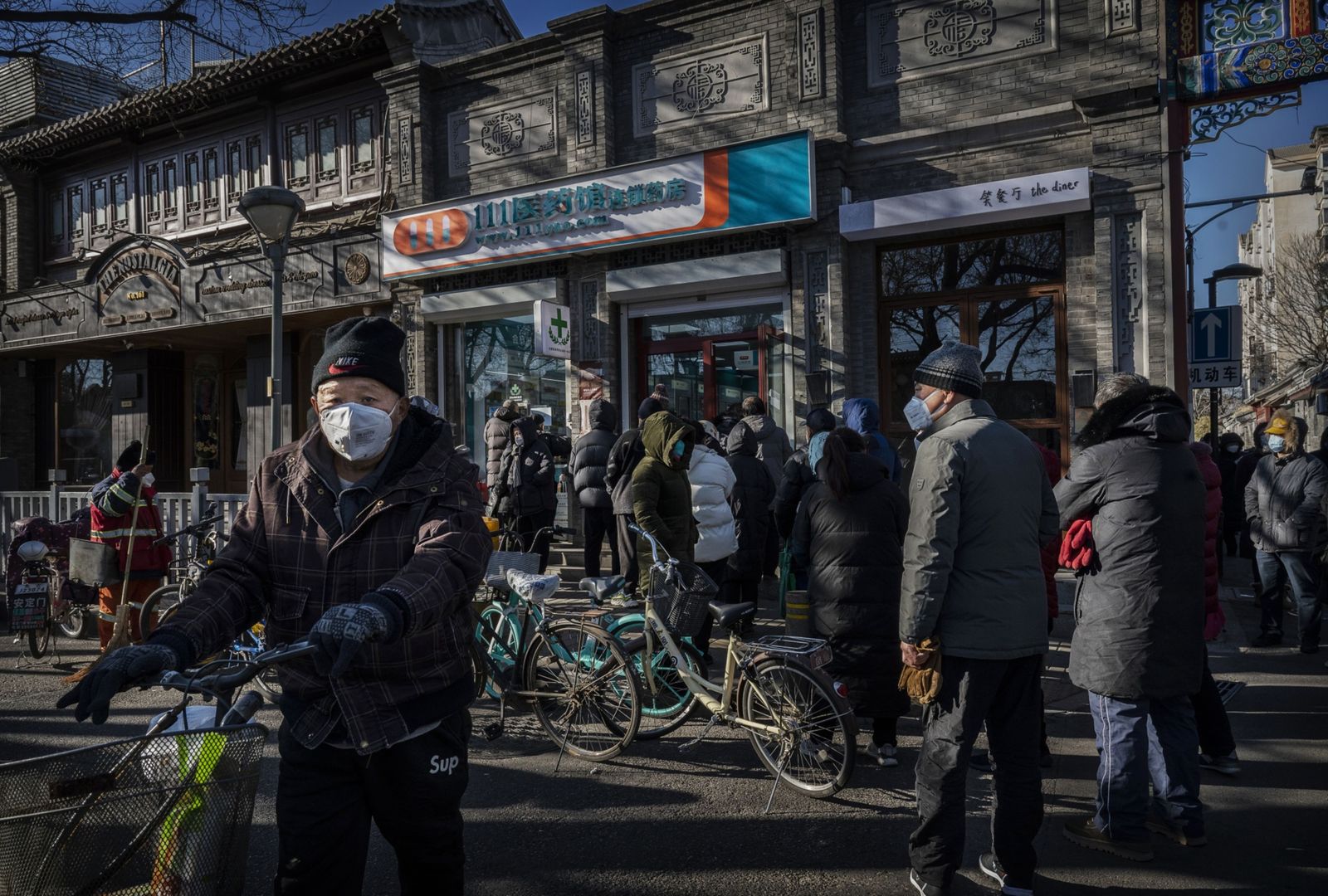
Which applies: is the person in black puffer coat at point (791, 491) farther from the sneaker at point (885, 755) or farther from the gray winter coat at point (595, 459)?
the gray winter coat at point (595, 459)

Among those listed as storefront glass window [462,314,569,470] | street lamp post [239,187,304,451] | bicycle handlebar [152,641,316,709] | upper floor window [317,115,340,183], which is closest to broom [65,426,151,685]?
street lamp post [239,187,304,451]

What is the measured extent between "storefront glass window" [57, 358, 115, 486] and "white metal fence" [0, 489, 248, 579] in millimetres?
8470

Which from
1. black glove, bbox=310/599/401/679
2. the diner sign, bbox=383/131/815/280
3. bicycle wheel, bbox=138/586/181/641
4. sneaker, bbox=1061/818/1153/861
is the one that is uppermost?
the diner sign, bbox=383/131/815/280

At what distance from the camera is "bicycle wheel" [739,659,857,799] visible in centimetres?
444

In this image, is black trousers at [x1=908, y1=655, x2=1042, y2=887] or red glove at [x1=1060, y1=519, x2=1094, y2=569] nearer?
black trousers at [x1=908, y1=655, x2=1042, y2=887]

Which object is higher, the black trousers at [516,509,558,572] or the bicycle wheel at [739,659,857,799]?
the black trousers at [516,509,558,572]

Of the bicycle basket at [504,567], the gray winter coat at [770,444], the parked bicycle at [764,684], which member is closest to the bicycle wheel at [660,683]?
the parked bicycle at [764,684]

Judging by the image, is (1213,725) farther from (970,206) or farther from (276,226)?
(276,226)

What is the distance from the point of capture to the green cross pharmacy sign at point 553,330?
467 inches

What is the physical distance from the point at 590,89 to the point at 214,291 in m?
8.12

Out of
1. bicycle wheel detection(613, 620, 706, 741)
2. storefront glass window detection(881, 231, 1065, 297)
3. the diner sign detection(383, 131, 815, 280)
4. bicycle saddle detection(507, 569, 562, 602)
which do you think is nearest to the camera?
bicycle wheel detection(613, 620, 706, 741)

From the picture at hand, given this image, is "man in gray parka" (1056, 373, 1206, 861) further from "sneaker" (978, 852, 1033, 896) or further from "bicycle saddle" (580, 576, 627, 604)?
"bicycle saddle" (580, 576, 627, 604)

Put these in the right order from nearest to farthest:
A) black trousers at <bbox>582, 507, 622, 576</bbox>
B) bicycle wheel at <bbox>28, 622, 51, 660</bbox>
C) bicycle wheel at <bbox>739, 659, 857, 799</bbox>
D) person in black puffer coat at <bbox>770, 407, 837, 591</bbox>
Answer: bicycle wheel at <bbox>739, 659, 857, 799</bbox> < person in black puffer coat at <bbox>770, 407, 837, 591</bbox> < bicycle wheel at <bbox>28, 622, 51, 660</bbox> < black trousers at <bbox>582, 507, 622, 576</bbox>

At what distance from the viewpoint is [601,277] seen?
12.5 m
